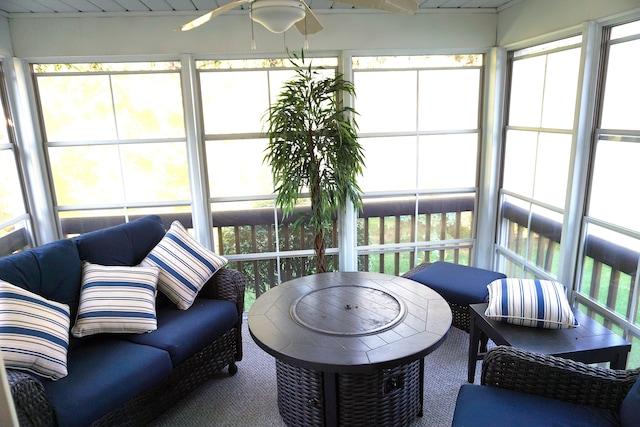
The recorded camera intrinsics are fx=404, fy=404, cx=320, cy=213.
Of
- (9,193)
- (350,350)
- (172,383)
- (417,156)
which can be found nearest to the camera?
(350,350)

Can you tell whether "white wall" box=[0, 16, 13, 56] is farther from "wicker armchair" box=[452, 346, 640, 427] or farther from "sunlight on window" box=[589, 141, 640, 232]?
"sunlight on window" box=[589, 141, 640, 232]

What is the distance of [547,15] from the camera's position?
2.66 meters

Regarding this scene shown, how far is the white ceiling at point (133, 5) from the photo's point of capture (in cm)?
265

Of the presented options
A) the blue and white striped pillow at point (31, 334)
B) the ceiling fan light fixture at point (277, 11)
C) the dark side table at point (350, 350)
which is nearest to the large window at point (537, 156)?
the dark side table at point (350, 350)

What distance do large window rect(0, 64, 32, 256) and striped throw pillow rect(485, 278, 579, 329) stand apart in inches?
128

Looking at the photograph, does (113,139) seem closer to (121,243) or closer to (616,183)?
(121,243)

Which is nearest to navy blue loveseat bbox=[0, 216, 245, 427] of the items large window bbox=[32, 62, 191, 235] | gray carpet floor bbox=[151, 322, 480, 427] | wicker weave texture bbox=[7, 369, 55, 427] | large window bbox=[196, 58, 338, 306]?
wicker weave texture bbox=[7, 369, 55, 427]

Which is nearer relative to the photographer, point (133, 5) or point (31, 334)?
point (31, 334)

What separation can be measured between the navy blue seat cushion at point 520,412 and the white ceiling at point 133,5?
2.40 meters

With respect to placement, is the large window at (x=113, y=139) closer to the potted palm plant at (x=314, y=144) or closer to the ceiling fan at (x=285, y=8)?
the potted palm plant at (x=314, y=144)

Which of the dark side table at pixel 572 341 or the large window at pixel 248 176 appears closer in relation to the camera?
the dark side table at pixel 572 341

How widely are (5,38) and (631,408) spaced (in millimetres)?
4089

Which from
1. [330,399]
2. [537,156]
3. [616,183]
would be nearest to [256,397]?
[330,399]

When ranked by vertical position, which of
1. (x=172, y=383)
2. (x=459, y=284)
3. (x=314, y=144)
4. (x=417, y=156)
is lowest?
(x=172, y=383)
